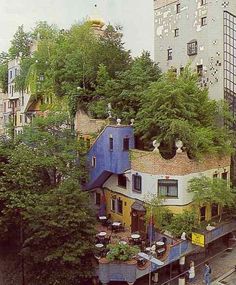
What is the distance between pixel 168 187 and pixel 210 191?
8.64 feet

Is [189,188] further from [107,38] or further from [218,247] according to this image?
[107,38]

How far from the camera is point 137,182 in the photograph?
87.5 feet

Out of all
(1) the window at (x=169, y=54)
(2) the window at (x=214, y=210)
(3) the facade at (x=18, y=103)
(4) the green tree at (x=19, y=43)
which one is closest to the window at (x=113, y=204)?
(2) the window at (x=214, y=210)

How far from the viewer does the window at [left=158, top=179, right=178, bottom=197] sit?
981 inches

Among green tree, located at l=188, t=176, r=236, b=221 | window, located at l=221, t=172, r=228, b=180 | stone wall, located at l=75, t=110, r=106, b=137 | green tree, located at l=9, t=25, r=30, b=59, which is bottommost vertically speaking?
green tree, located at l=188, t=176, r=236, b=221

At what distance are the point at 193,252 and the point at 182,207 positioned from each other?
3.00m

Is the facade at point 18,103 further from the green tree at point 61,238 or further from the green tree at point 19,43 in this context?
the green tree at point 61,238

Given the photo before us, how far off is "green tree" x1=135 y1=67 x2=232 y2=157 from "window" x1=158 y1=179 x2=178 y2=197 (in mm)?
2100

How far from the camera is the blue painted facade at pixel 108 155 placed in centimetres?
2664

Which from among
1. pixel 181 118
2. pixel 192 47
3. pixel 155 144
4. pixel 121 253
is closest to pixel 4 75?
pixel 192 47

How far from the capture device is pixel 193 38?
111ft

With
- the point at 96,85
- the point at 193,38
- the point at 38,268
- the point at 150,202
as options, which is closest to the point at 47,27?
the point at 96,85

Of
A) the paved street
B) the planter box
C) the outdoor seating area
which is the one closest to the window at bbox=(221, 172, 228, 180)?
the paved street

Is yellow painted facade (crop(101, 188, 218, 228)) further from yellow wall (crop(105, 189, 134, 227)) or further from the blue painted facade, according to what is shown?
the blue painted facade
